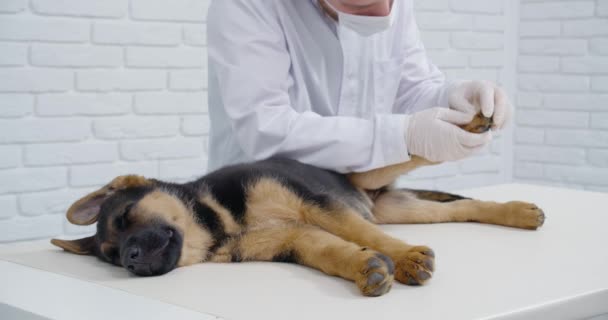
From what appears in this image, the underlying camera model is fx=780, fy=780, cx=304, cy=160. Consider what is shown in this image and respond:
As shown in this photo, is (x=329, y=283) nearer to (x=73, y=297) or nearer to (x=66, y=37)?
(x=73, y=297)

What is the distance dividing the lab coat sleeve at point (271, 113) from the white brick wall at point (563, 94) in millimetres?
2169

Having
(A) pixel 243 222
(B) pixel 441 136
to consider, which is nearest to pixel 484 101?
(B) pixel 441 136

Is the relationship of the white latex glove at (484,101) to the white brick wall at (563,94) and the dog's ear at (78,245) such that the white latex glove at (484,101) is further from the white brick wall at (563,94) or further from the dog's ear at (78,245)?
the white brick wall at (563,94)

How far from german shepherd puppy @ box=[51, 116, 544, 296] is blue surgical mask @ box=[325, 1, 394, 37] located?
0.38 metres

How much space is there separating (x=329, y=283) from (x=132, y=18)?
1788mm

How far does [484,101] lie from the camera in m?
1.73

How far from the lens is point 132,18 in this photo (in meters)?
2.81

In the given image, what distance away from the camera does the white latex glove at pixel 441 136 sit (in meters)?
1.67

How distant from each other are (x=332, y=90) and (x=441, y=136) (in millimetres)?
516

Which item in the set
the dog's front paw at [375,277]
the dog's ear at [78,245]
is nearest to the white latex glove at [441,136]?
the dog's front paw at [375,277]

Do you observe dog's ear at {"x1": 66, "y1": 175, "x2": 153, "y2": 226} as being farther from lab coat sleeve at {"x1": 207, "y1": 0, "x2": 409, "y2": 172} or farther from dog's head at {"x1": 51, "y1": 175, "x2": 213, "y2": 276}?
lab coat sleeve at {"x1": 207, "y1": 0, "x2": 409, "y2": 172}

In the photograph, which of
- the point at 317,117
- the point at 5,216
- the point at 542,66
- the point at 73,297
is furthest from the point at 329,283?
the point at 542,66

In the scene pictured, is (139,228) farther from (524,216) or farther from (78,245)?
(524,216)

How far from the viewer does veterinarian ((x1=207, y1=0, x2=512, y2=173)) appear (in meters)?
1.74
